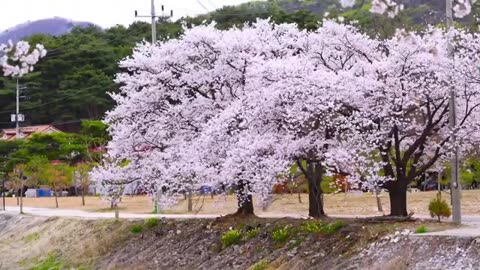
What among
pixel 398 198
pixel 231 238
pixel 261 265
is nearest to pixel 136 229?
pixel 231 238

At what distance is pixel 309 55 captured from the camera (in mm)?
18797

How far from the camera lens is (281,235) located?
18.0 metres

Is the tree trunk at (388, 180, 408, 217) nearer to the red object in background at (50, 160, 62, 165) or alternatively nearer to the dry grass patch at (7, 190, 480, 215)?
the dry grass patch at (7, 190, 480, 215)

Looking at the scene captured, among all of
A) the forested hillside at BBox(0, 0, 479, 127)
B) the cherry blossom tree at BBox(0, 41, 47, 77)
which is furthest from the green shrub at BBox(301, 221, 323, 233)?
the forested hillside at BBox(0, 0, 479, 127)

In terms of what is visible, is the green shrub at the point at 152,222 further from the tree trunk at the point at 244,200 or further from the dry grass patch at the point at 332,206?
the tree trunk at the point at 244,200

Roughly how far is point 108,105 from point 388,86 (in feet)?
133

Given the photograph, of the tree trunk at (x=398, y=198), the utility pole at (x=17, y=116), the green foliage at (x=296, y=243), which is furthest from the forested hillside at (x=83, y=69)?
the green foliage at (x=296, y=243)

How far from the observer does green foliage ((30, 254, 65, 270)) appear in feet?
76.8

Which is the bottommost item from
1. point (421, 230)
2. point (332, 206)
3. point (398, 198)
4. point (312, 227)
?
point (332, 206)

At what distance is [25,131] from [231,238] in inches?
1569

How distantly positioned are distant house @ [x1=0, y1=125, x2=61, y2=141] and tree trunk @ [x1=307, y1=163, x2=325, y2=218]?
36032 mm

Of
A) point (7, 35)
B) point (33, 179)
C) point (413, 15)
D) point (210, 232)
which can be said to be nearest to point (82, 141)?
point (33, 179)

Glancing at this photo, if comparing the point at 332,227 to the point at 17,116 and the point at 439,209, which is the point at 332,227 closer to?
the point at 439,209

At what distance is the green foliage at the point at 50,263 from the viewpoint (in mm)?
23403
